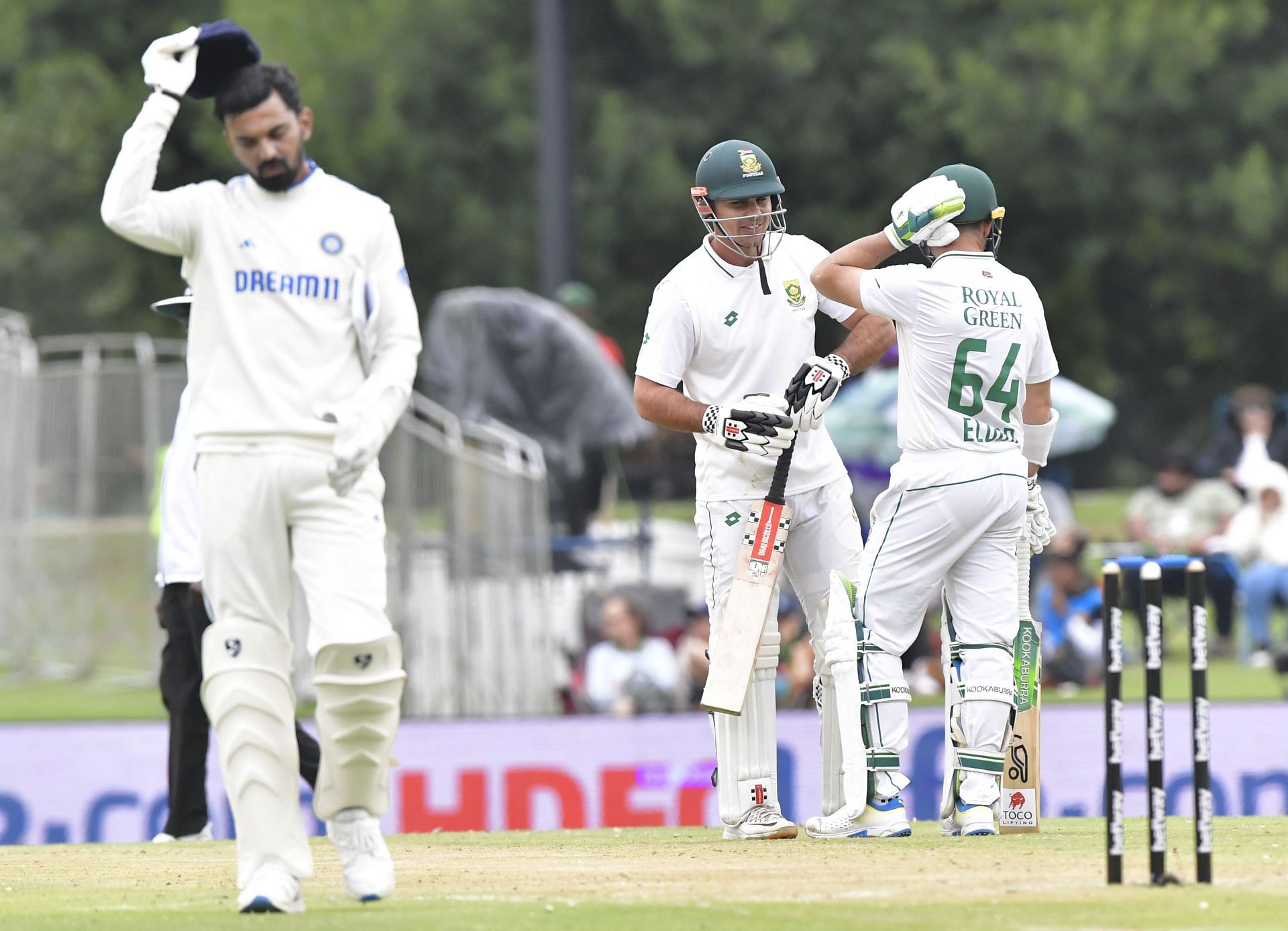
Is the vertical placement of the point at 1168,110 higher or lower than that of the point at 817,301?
higher

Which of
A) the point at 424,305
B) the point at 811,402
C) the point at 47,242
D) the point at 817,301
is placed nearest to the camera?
the point at 811,402

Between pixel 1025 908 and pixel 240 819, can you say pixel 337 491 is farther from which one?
pixel 1025 908

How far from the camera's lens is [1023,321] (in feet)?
21.5

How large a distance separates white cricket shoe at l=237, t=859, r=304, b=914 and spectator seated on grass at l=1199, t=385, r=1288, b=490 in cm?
1196

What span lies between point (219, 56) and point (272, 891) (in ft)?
6.75

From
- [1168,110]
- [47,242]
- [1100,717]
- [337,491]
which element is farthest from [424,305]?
[337,491]

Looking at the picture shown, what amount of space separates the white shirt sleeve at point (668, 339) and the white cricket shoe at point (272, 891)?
7.53ft

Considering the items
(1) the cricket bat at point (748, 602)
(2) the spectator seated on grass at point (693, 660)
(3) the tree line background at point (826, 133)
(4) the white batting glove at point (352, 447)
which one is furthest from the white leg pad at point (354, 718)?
(3) the tree line background at point (826, 133)

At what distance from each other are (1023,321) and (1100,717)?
177 inches

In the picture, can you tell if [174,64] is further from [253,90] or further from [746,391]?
[746,391]

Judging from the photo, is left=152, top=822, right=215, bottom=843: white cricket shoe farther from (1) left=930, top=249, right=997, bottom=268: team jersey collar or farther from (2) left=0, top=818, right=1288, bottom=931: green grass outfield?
(1) left=930, top=249, right=997, bottom=268: team jersey collar

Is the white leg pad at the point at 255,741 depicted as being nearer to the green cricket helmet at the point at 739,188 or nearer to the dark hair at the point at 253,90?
the dark hair at the point at 253,90

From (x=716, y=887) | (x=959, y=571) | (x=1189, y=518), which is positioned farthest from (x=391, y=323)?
(x=1189, y=518)

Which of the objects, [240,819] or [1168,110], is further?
[1168,110]
